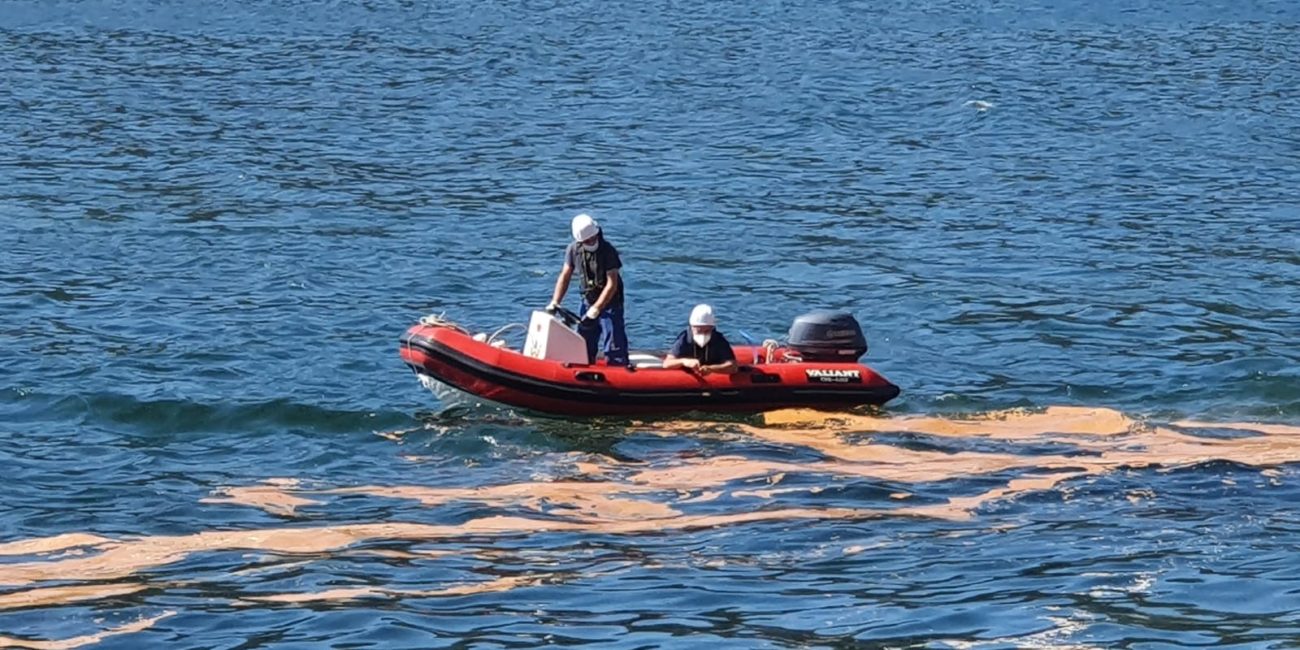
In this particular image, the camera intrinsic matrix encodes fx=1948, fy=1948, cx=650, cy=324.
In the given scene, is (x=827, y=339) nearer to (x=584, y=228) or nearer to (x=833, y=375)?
(x=833, y=375)

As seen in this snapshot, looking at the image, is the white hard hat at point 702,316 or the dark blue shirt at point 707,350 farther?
the dark blue shirt at point 707,350

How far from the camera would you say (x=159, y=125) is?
35.9 meters

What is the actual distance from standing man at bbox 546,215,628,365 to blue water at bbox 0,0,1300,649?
3.04ft

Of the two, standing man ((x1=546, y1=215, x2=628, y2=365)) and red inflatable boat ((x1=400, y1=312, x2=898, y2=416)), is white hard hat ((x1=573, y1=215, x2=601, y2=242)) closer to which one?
standing man ((x1=546, y1=215, x2=628, y2=365))

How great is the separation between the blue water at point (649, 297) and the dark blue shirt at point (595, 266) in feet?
4.34

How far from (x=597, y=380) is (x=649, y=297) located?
6425 mm

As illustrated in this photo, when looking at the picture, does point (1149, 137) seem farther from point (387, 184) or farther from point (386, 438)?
point (386, 438)

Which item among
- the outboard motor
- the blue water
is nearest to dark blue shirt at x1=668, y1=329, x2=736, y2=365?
the outboard motor

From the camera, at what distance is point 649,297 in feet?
82.2

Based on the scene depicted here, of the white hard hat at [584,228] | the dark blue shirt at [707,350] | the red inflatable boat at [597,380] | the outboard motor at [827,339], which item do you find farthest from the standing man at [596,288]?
the outboard motor at [827,339]

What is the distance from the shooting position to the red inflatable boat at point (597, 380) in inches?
738

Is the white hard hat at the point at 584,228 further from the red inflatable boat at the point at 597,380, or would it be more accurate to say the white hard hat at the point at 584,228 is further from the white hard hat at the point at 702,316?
the white hard hat at the point at 702,316

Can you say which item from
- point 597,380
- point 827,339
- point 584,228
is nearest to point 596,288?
point 584,228

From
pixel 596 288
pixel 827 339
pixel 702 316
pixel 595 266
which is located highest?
pixel 595 266
